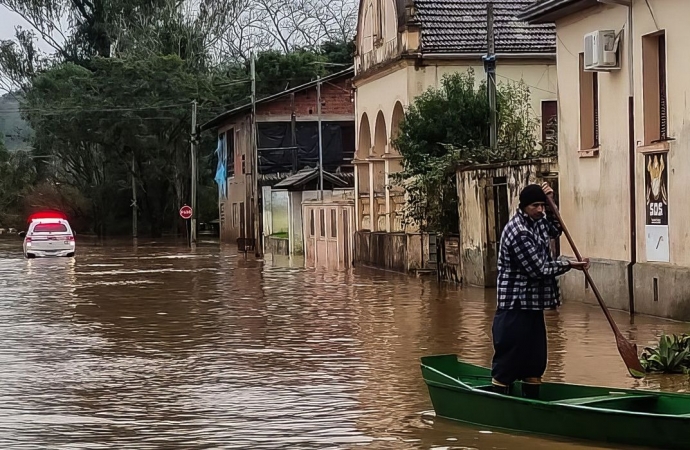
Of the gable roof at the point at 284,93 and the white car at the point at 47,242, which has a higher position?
the gable roof at the point at 284,93

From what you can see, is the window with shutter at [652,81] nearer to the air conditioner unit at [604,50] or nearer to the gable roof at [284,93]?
the air conditioner unit at [604,50]

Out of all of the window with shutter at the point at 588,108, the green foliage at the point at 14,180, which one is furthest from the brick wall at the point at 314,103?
the window with shutter at the point at 588,108

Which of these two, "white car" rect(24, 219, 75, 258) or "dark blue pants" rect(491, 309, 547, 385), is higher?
"white car" rect(24, 219, 75, 258)

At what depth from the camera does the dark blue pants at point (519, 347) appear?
9.86 m

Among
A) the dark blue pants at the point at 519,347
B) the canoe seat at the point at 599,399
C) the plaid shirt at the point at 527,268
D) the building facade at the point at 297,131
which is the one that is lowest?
the canoe seat at the point at 599,399

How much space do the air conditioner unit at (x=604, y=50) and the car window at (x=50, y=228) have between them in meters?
32.0

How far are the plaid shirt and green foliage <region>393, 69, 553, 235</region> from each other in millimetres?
18543

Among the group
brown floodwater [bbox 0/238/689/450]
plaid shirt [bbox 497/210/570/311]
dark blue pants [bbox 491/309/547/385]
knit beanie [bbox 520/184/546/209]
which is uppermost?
knit beanie [bbox 520/184/546/209]

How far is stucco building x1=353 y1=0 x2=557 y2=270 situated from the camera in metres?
33.9

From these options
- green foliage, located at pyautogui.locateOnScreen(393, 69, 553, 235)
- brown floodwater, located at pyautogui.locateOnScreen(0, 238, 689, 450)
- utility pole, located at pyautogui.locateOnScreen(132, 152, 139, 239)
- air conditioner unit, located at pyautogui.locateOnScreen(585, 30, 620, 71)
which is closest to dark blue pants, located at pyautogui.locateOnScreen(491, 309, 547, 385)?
brown floodwater, located at pyautogui.locateOnScreen(0, 238, 689, 450)

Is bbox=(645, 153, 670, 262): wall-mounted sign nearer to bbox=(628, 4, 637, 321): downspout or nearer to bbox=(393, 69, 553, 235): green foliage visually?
bbox=(628, 4, 637, 321): downspout

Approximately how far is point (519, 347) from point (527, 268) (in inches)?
24.3

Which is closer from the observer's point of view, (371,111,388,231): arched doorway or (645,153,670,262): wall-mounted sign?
(645,153,670,262): wall-mounted sign

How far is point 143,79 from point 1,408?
61.2 m
